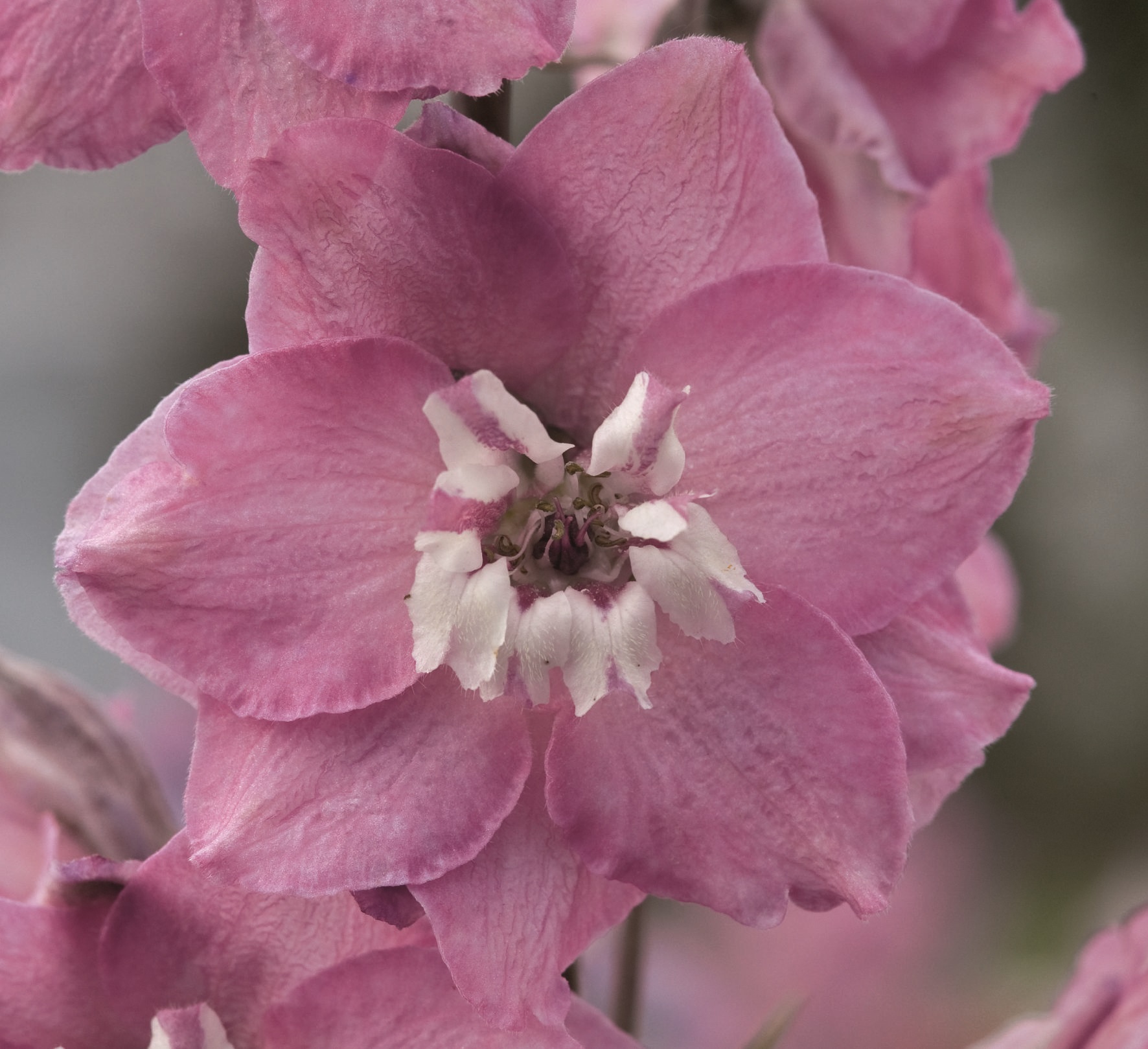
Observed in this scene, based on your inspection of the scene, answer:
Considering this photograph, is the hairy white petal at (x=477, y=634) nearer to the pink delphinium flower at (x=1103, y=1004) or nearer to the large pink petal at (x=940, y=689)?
the large pink petal at (x=940, y=689)

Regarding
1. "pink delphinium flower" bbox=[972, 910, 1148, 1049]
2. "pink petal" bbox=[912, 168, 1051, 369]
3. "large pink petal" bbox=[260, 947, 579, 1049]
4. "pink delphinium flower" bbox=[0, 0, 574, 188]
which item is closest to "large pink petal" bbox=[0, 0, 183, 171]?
"pink delphinium flower" bbox=[0, 0, 574, 188]

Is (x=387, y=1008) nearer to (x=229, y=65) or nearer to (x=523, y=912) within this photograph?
(x=523, y=912)

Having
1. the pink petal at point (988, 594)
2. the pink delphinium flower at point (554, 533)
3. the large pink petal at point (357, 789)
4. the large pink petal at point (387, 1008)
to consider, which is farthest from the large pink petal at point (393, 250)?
the pink petal at point (988, 594)

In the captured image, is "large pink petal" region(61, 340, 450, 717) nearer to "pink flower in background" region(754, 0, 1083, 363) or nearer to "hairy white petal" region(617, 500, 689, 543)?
"hairy white petal" region(617, 500, 689, 543)

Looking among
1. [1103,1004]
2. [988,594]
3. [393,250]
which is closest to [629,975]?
[1103,1004]

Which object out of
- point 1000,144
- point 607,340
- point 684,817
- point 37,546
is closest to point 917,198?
point 1000,144
